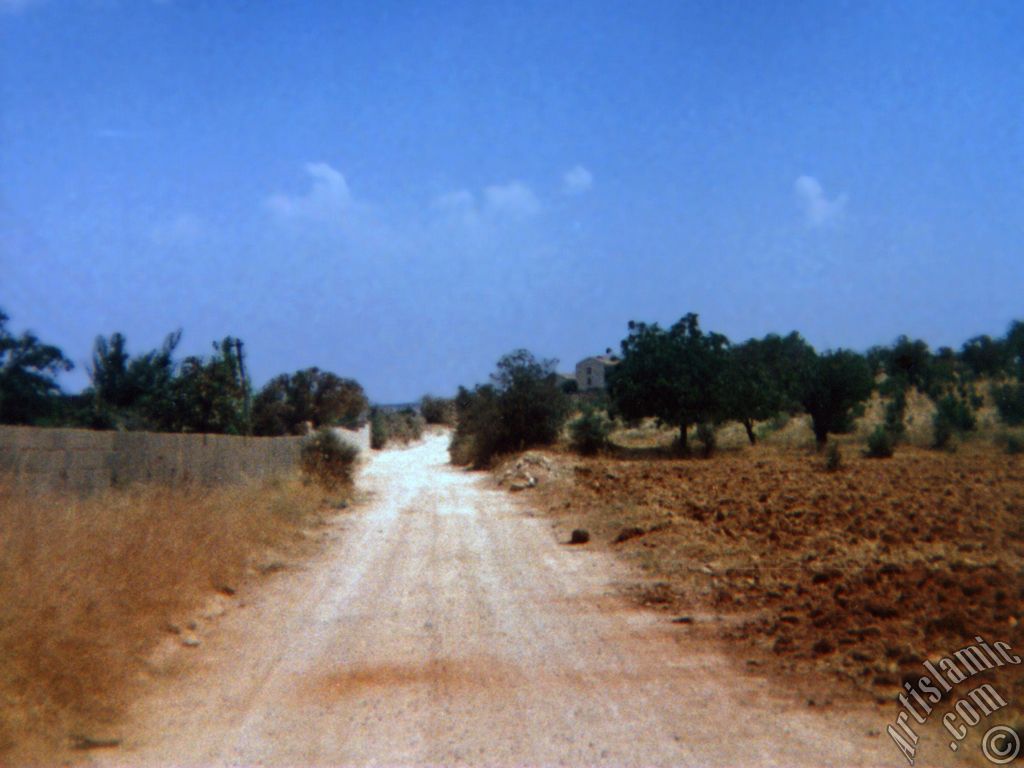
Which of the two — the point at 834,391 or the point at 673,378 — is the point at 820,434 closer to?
the point at 834,391

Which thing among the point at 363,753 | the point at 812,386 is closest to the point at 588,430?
the point at 812,386

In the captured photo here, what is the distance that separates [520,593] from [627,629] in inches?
99.0

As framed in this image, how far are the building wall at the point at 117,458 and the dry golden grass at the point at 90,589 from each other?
1.06m

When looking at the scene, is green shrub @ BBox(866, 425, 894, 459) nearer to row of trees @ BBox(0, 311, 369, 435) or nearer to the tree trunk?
the tree trunk

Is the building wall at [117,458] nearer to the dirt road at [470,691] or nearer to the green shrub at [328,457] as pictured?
the green shrub at [328,457]

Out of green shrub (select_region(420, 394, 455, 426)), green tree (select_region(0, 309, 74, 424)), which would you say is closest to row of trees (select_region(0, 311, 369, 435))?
green tree (select_region(0, 309, 74, 424))

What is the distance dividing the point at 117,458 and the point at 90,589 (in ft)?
33.5

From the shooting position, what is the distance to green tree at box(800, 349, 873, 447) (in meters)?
42.8

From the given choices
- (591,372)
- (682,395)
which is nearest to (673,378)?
(682,395)

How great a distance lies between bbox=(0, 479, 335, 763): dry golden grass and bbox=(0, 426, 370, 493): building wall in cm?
106

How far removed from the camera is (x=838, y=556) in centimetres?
1195

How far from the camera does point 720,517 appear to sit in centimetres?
1745

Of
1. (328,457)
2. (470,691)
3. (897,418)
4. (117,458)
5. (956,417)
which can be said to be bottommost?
(470,691)

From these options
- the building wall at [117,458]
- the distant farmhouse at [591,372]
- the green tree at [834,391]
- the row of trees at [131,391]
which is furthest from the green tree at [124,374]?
the distant farmhouse at [591,372]
